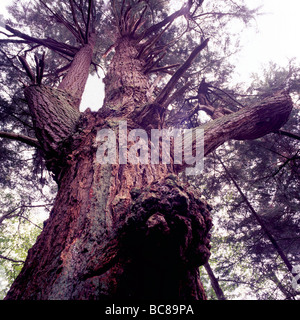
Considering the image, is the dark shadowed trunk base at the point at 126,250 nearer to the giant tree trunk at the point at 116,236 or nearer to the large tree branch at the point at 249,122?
the giant tree trunk at the point at 116,236

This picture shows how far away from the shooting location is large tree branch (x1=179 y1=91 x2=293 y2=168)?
180cm

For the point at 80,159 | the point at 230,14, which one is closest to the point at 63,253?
the point at 80,159

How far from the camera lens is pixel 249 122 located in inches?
78.0

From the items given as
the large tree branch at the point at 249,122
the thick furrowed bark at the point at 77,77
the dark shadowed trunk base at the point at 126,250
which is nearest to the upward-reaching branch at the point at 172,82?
the large tree branch at the point at 249,122

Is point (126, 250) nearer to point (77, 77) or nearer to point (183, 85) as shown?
point (77, 77)

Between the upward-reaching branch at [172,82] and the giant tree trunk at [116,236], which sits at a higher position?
the upward-reaching branch at [172,82]

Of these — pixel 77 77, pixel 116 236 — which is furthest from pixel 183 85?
pixel 116 236

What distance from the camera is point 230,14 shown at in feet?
14.8

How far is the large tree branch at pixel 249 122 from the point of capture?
5.92 feet

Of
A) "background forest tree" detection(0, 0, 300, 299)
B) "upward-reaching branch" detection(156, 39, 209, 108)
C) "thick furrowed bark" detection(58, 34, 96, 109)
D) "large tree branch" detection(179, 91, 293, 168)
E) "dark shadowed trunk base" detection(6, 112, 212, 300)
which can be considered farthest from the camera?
"background forest tree" detection(0, 0, 300, 299)

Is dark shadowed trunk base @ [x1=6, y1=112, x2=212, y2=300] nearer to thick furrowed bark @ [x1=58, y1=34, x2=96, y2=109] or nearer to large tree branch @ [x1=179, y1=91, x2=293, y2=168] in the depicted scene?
large tree branch @ [x1=179, y1=91, x2=293, y2=168]

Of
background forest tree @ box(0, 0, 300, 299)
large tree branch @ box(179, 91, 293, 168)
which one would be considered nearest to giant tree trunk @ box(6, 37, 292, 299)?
large tree branch @ box(179, 91, 293, 168)

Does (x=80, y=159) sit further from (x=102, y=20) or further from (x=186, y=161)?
(x=102, y=20)
